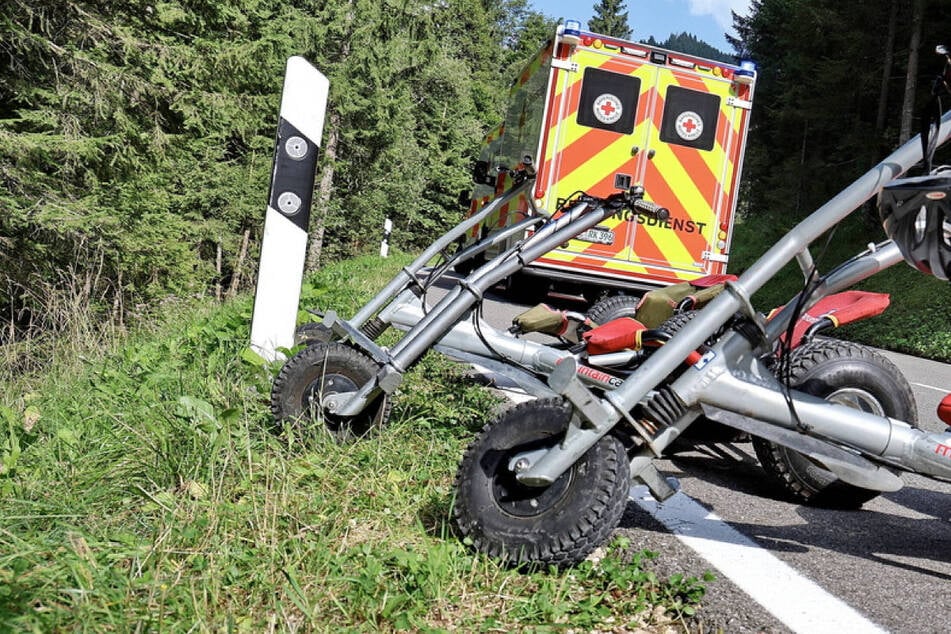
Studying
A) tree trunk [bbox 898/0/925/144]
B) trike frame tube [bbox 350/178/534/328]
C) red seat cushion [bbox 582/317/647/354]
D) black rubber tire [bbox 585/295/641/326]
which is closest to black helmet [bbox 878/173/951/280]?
red seat cushion [bbox 582/317/647/354]

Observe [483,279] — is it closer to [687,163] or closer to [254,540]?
[254,540]

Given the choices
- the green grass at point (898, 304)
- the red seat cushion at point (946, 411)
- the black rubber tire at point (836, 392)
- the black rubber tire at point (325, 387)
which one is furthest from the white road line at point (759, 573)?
the green grass at point (898, 304)

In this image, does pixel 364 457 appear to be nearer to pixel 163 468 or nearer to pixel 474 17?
pixel 163 468

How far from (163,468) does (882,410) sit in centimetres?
263

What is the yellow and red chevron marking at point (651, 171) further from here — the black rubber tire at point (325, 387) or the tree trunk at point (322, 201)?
the tree trunk at point (322, 201)

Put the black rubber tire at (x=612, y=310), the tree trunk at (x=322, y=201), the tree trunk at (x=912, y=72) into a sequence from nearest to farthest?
the black rubber tire at (x=612, y=310)
the tree trunk at (x=912, y=72)
the tree trunk at (x=322, y=201)

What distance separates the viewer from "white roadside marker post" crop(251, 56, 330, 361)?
4156 millimetres

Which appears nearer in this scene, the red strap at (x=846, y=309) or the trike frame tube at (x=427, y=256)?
the red strap at (x=846, y=309)

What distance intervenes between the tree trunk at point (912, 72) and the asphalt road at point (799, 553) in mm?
16576

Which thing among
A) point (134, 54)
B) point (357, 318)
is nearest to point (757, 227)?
point (134, 54)

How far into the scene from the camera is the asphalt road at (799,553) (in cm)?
219

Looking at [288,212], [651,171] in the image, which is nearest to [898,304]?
[651,171]

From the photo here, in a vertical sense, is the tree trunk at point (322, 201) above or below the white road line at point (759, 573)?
above

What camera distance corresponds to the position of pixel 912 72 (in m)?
18.3
